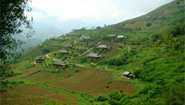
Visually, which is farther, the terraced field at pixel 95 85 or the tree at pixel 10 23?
the terraced field at pixel 95 85

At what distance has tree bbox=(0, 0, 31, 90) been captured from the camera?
8.25m

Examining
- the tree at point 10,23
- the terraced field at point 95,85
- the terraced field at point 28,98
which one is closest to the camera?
the tree at point 10,23

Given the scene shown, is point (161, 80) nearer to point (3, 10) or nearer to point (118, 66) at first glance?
point (118, 66)

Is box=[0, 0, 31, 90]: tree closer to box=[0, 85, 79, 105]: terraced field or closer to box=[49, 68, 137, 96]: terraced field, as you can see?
box=[0, 85, 79, 105]: terraced field

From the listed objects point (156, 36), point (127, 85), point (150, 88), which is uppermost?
point (156, 36)

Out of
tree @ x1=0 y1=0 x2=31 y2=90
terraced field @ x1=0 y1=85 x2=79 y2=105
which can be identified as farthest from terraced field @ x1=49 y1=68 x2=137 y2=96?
tree @ x1=0 y1=0 x2=31 y2=90

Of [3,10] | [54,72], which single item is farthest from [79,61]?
[3,10]

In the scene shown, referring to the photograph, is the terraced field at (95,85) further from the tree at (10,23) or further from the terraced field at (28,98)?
the tree at (10,23)

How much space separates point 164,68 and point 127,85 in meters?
7.03

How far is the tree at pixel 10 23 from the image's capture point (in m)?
8.23

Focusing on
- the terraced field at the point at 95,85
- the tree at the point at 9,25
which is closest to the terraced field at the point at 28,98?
the terraced field at the point at 95,85

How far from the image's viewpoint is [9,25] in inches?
338

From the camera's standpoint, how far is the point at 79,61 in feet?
144

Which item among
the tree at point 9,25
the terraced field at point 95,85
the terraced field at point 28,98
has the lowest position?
the terraced field at point 95,85
